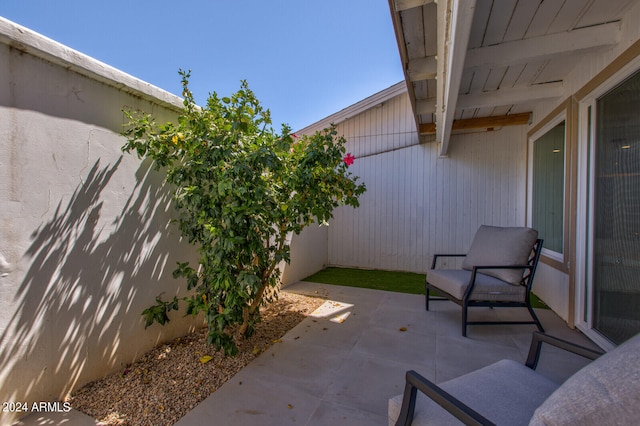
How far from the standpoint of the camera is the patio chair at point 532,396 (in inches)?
25.7

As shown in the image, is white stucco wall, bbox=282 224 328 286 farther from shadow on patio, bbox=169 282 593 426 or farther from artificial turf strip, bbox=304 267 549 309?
shadow on patio, bbox=169 282 593 426

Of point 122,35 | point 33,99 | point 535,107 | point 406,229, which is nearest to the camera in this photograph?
point 33,99

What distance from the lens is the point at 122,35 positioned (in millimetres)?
3846

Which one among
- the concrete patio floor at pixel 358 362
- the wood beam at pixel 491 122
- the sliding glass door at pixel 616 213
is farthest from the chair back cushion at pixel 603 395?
the wood beam at pixel 491 122

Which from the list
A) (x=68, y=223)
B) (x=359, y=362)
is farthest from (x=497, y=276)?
(x=68, y=223)

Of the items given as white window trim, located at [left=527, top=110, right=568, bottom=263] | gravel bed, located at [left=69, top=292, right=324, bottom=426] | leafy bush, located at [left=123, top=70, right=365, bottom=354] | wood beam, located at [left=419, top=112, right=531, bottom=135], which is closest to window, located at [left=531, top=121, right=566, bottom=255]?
white window trim, located at [left=527, top=110, right=568, bottom=263]

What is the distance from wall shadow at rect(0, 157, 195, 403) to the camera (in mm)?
1662

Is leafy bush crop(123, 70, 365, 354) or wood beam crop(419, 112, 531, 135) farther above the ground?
wood beam crop(419, 112, 531, 135)

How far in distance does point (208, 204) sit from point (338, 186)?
4.05ft

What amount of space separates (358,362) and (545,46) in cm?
316

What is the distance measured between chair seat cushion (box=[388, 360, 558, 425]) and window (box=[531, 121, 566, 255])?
2757 millimetres

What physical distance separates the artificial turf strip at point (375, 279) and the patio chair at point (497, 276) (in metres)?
1.13

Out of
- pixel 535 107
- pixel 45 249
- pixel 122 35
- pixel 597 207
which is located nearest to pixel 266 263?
pixel 45 249

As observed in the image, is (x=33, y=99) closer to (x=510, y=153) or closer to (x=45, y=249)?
(x=45, y=249)
